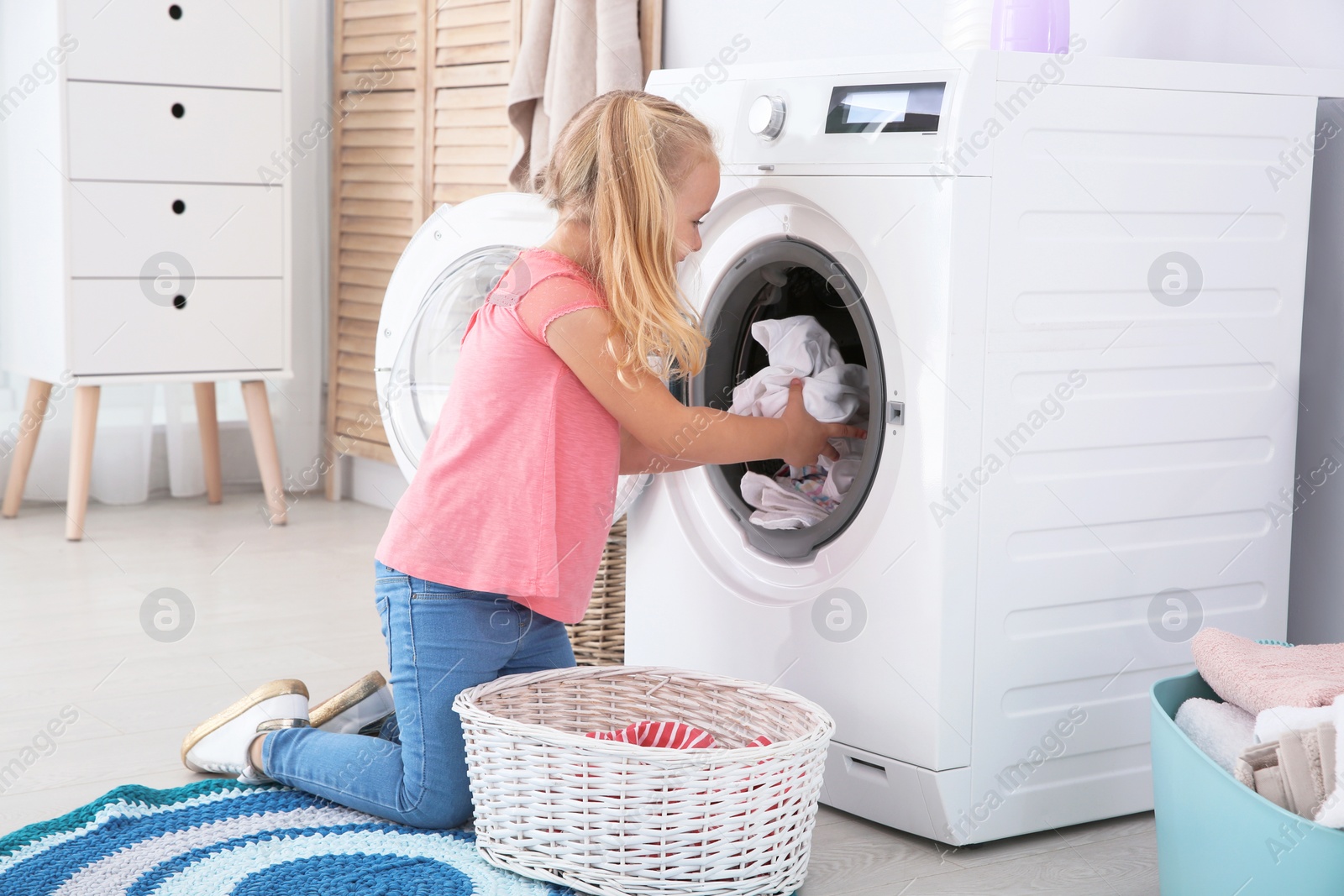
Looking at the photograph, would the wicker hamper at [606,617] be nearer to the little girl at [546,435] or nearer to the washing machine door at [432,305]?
the washing machine door at [432,305]

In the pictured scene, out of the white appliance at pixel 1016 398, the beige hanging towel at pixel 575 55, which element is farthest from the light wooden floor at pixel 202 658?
the beige hanging towel at pixel 575 55

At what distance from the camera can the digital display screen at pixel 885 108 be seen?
49.5 inches

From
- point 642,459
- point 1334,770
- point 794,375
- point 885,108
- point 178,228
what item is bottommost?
point 1334,770

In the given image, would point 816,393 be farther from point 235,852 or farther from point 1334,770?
point 235,852

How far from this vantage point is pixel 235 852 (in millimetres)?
1281

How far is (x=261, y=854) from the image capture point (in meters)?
1.28

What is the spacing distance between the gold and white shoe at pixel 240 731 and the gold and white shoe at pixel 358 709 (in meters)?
0.04

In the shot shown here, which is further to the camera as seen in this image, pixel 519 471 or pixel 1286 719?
pixel 519 471

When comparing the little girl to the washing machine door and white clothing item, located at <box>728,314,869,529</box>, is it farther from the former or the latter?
the washing machine door

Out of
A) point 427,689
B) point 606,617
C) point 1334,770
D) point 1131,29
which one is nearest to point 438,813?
point 427,689

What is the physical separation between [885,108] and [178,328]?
1.84 meters

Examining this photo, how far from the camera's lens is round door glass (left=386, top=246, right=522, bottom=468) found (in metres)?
1.77

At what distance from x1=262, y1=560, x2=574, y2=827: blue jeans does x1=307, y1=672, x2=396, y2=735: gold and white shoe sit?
147 millimetres

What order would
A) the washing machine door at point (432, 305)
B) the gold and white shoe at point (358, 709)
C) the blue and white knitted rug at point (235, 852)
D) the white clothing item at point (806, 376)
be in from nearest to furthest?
the blue and white knitted rug at point (235, 852)
the white clothing item at point (806, 376)
the gold and white shoe at point (358, 709)
the washing machine door at point (432, 305)
